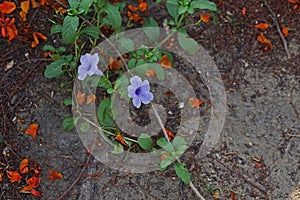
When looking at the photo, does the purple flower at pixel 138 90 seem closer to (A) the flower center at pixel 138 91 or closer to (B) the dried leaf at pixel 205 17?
(A) the flower center at pixel 138 91

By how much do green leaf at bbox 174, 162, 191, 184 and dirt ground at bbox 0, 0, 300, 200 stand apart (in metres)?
0.15

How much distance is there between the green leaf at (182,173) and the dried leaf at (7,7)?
4.19 feet

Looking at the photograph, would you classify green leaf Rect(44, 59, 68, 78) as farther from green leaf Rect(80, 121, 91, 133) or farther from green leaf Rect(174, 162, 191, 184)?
green leaf Rect(174, 162, 191, 184)

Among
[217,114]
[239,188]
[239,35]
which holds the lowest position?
[239,188]

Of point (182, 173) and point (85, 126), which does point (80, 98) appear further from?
point (182, 173)

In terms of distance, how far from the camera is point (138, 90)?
2.04m

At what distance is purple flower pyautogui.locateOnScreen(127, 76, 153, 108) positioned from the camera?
2.00 m

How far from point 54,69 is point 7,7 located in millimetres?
564

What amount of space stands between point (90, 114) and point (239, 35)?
3.29 feet

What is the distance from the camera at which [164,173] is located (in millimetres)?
2242

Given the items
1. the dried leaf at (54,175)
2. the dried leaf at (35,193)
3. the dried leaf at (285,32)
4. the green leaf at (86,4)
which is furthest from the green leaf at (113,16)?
the dried leaf at (285,32)

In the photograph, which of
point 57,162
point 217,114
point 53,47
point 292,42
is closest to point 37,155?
point 57,162

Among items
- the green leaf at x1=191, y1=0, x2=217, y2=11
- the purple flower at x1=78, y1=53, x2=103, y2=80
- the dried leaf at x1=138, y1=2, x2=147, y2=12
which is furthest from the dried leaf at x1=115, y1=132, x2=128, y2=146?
the dried leaf at x1=138, y1=2, x2=147, y2=12

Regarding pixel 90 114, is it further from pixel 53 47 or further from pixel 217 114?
pixel 217 114
